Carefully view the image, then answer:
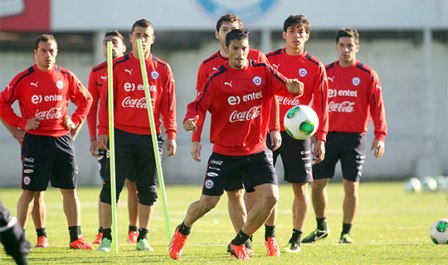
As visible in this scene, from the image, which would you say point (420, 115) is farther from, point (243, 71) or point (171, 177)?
point (243, 71)

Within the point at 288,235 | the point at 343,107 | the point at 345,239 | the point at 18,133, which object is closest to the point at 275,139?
the point at 345,239

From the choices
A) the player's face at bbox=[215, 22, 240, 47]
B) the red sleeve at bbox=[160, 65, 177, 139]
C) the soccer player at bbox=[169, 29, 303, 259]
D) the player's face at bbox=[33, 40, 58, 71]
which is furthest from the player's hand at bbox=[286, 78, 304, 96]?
the player's face at bbox=[33, 40, 58, 71]

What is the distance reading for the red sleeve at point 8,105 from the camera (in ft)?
37.7

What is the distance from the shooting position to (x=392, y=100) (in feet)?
108

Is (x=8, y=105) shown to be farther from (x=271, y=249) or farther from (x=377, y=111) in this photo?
(x=377, y=111)

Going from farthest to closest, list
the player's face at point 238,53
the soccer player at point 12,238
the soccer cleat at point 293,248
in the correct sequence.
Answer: the soccer cleat at point 293,248 < the player's face at point 238,53 < the soccer player at point 12,238

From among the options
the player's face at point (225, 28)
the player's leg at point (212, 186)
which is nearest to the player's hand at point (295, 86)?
the player's leg at point (212, 186)

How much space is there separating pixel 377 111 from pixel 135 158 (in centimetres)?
320

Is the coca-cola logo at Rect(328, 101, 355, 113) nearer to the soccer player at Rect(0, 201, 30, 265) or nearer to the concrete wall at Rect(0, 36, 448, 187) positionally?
the soccer player at Rect(0, 201, 30, 265)

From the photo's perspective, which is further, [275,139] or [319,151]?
[319,151]

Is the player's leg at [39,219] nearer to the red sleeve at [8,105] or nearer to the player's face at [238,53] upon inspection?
the red sleeve at [8,105]

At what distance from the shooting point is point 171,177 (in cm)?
3203

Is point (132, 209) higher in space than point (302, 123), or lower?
lower

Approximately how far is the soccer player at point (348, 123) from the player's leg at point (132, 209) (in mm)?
2053
